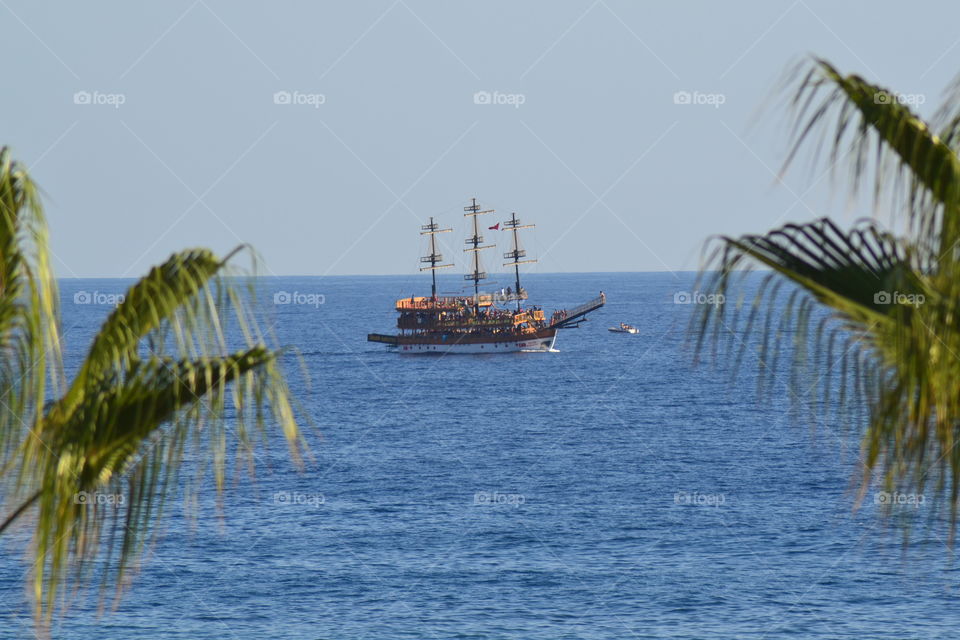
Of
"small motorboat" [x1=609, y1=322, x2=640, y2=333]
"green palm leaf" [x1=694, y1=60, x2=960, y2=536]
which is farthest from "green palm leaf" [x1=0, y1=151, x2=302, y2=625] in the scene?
"small motorboat" [x1=609, y1=322, x2=640, y2=333]

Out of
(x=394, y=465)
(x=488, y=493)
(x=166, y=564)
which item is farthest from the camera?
(x=394, y=465)

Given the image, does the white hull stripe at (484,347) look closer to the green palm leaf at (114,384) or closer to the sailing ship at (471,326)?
the sailing ship at (471,326)

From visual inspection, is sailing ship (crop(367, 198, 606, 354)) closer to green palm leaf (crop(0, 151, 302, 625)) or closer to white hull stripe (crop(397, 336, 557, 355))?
white hull stripe (crop(397, 336, 557, 355))

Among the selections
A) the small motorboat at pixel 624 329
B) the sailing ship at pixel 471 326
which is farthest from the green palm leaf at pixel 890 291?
the small motorboat at pixel 624 329

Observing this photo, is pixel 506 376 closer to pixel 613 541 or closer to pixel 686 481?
pixel 686 481

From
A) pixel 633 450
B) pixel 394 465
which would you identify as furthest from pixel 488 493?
pixel 633 450

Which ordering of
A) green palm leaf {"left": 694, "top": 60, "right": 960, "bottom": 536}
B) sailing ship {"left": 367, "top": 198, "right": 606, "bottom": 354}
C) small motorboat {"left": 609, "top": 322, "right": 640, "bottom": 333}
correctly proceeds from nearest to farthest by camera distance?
green palm leaf {"left": 694, "top": 60, "right": 960, "bottom": 536} < sailing ship {"left": 367, "top": 198, "right": 606, "bottom": 354} < small motorboat {"left": 609, "top": 322, "right": 640, "bottom": 333}

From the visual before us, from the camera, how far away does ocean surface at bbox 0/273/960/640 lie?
43531 mm

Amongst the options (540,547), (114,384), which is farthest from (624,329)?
(114,384)

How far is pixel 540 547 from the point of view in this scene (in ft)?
172

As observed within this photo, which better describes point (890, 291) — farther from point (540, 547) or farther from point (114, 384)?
point (540, 547)

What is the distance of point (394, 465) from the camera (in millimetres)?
68688

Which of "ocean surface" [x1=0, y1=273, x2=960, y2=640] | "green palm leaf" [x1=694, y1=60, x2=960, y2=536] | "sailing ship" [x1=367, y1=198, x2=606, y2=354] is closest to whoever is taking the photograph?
"green palm leaf" [x1=694, y1=60, x2=960, y2=536]

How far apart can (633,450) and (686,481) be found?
914 centimetres
